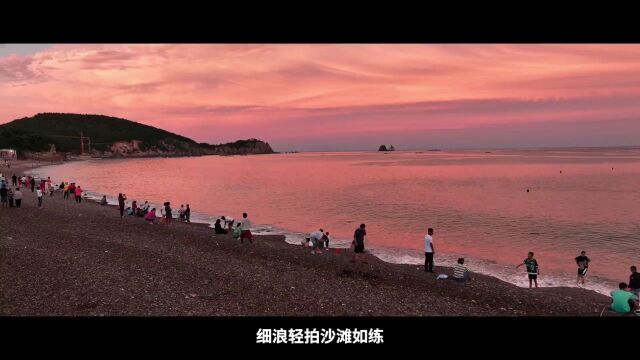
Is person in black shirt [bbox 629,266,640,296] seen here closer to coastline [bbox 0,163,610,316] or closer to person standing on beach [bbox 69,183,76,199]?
coastline [bbox 0,163,610,316]

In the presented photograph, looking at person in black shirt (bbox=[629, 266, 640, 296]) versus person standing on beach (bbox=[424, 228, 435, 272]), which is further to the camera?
person standing on beach (bbox=[424, 228, 435, 272])

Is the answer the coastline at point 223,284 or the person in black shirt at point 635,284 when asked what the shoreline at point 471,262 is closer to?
the coastline at point 223,284

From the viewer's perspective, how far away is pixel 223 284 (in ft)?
49.6

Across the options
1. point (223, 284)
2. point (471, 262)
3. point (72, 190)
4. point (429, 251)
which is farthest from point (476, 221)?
point (72, 190)

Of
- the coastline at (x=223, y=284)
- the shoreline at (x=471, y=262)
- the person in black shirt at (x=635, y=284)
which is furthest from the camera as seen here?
the shoreline at (x=471, y=262)

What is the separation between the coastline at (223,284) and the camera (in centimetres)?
1292

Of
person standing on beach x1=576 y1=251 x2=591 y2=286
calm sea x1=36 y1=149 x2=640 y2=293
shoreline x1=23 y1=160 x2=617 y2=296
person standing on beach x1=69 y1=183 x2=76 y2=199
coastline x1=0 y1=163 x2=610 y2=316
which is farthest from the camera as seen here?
person standing on beach x1=69 y1=183 x2=76 y2=199

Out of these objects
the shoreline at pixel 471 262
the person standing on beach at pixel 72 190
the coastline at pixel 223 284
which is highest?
the person standing on beach at pixel 72 190

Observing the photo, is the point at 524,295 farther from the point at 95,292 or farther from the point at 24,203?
the point at 24,203

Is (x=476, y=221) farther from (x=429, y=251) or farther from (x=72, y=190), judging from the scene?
(x=72, y=190)

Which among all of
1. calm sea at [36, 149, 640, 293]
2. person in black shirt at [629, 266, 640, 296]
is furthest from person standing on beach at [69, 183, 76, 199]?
person in black shirt at [629, 266, 640, 296]

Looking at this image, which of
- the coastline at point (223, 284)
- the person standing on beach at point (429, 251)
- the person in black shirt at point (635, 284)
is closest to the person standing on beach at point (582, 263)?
the coastline at point (223, 284)

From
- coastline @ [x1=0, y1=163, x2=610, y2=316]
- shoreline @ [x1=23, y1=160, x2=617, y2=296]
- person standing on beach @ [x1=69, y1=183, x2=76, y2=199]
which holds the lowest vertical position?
shoreline @ [x1=23, y1=160, x2=617, y2=296]

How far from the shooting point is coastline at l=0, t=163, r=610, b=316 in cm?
1292
